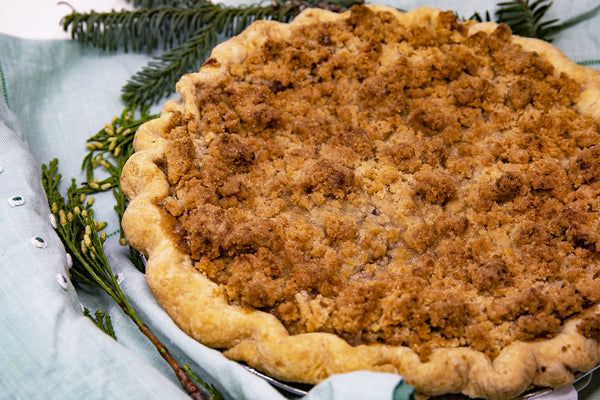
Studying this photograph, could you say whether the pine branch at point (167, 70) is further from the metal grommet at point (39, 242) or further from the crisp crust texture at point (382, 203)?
the metal grommet at point (39, 242)

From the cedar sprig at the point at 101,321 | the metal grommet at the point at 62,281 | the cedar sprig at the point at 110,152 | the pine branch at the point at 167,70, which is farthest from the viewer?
the pine branch at the point at 167,70

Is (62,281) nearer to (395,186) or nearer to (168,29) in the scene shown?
(395,186)

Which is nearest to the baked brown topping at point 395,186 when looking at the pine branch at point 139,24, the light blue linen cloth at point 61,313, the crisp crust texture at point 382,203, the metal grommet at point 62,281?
the crisp crust texture at point 382,203

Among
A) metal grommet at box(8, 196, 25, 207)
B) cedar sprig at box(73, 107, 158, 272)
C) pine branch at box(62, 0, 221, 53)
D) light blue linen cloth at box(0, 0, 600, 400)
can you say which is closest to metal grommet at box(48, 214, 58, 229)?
light blue linen cloth at box(0, 0, 600, 400)

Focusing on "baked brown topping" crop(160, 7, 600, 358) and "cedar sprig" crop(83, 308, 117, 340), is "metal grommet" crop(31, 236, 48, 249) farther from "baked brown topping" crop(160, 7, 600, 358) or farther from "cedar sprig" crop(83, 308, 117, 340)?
"baked brown topping" crop(160, 7, 600, 358)

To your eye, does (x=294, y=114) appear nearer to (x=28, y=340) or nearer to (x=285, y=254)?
(x=285, y=254)

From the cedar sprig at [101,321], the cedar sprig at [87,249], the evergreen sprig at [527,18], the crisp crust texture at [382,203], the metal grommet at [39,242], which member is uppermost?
the evergreen sprig at [527,18]

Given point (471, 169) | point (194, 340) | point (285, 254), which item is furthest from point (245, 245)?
point (471, 169)

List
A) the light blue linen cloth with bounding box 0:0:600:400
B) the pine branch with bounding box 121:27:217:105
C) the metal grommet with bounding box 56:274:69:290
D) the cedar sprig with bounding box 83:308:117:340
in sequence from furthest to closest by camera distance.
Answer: the pine branch with bounding box 121:27:217:105 < the cedar sprig with bounding box 83:308:117:340 < the metal grommet with bounding box 56:274:69:290 < the light blue linen cloth with bounding box 0:0:600:400
